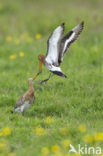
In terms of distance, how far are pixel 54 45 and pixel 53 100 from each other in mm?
1550

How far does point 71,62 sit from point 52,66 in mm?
3734

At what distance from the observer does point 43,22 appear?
1529 centimetres

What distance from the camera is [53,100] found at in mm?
6793

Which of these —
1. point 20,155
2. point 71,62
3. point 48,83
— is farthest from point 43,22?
point 20,155

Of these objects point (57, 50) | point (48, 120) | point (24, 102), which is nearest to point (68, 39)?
point (57, 50)

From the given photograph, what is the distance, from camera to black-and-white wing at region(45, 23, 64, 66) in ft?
17.8

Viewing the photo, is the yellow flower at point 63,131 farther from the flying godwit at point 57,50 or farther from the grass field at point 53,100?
the flying godwit at point 57,50

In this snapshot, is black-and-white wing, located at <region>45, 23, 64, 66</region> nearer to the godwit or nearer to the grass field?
the godwit

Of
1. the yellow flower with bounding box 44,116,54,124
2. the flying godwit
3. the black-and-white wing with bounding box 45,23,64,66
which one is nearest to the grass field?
the yellow flower with bounding box 44,116,54,124

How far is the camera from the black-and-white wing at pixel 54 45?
213 inches

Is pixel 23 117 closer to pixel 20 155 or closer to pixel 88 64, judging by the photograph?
pixel 20 155

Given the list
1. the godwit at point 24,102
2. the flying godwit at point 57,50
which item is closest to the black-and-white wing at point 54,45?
the flying godwit at point 57,50

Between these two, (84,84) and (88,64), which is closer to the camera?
(84,84)

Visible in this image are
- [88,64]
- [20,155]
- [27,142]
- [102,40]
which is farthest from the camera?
[102,40]
